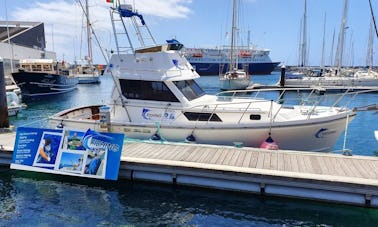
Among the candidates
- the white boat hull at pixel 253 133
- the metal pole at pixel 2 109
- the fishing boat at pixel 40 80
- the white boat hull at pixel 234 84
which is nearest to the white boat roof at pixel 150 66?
the white boat hull at pixel 253 133

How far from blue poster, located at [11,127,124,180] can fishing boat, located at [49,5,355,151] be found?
2.08 m

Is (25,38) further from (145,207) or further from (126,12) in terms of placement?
(145,207)

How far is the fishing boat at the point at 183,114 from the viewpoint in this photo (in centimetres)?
1007

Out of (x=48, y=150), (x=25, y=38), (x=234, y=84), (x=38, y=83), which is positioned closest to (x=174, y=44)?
(x=48, y=150)

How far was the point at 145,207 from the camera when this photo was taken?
7797 mm

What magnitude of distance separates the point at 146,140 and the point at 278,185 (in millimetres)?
4780

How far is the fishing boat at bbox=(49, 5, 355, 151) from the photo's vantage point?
10070 mm

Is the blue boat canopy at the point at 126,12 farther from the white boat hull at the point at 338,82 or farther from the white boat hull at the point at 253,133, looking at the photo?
the white boat hull at the point at 338,82

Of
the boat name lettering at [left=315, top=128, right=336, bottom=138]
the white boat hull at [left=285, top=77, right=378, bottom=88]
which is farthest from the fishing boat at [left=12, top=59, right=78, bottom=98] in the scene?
the boat name lettering at [left=315, top=128, right=336, bottom=138]

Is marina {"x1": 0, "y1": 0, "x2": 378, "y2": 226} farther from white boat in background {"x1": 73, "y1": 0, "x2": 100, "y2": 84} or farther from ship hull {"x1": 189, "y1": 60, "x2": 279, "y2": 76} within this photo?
ship hull {"x1": 189, "y1": 60, "x2": 279, "y2": 76}

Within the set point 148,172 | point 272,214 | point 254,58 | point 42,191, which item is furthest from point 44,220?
point 254,58

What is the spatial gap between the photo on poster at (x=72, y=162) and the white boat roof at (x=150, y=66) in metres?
3.52

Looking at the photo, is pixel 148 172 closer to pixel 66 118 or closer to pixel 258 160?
pixel 258 160

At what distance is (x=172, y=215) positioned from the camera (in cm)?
740
